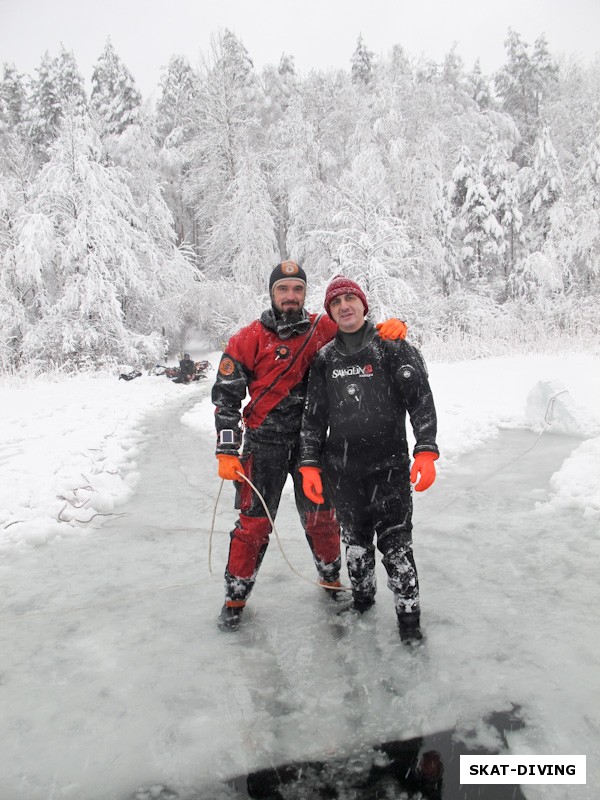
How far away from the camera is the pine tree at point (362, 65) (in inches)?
1057

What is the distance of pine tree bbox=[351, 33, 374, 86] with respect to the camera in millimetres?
26844

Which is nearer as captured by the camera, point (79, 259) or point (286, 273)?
point (286, 273)

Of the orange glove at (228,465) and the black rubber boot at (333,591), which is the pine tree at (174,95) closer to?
the orange glove at (228,465)

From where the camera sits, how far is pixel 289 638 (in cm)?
278

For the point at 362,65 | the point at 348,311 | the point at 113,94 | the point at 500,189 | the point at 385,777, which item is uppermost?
the point at 362,65

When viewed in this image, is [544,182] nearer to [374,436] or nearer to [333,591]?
[374,436]

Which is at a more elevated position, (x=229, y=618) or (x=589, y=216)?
(x=589, y=216)

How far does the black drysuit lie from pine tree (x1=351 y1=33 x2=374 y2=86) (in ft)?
95.5

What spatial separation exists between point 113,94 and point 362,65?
12.8m

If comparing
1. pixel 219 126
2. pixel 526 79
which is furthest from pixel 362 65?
pixel 219 126

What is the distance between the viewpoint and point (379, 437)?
274 cm

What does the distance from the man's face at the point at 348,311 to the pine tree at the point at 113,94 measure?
25918 mm

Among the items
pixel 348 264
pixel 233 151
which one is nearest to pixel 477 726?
pixel 348 264

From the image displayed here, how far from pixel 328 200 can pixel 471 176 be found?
5.39 meters
